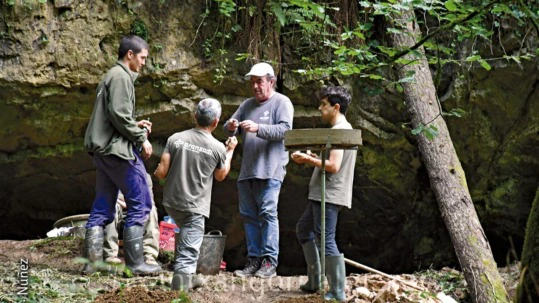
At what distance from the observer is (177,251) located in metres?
5.14

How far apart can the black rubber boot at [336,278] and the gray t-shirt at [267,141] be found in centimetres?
121

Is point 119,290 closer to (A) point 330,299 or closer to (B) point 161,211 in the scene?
(A) point 330,299

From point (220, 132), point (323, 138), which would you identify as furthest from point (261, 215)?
point (220, 132)

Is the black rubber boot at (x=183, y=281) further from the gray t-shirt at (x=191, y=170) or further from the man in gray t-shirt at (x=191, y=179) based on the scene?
the gray t-shirt at (x=191, y=170)

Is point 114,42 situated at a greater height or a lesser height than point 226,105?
greater

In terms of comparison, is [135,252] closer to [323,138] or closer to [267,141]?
[267,141]

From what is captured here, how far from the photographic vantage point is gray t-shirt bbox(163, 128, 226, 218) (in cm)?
526

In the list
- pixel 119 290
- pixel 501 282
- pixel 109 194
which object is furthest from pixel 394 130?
pixel 119 290

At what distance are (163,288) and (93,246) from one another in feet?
2.35

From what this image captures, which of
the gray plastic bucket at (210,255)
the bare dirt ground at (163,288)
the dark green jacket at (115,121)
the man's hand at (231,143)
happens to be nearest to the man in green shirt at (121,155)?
the dark green jacket at (115,121)

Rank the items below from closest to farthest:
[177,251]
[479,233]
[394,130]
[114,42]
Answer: [177,251]
[479,233]
[114,42]
[394,130]

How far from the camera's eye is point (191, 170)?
17.5 ft

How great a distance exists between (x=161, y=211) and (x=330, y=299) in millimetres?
4627

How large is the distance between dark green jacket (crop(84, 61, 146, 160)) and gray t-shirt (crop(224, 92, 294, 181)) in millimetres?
1000
